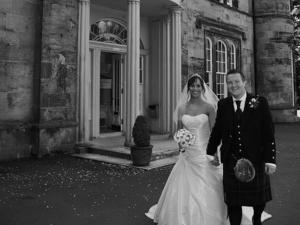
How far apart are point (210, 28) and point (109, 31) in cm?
565

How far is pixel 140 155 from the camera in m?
7.86

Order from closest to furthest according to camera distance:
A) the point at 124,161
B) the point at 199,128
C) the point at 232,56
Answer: the point at 199,128, the point at 124,161, the point at 232,56

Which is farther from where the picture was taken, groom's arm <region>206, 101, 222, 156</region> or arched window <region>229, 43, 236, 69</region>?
arched window <region>229, 43, 236, 69</region>

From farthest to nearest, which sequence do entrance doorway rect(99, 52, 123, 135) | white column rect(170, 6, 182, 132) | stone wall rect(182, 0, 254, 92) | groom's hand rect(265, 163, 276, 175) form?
stone wall rect(182, 0, 254, 92)
entrance doorway rect(99, 52, 123, 135)
white column rect(170, 6, 182, 132)
groom's hand rect(265, 163, 276, 175)

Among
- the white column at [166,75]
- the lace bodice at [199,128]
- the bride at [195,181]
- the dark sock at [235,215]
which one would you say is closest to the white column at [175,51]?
the white column at [166,75]

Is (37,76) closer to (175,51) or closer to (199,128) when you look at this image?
(175,51)

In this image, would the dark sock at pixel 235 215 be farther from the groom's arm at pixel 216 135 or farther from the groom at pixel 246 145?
the groom's arm at pixel 216 135

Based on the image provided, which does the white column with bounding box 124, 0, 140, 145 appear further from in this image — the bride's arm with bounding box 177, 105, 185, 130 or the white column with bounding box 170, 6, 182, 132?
the bride's arm with bounding box 177, 105, 185, 130

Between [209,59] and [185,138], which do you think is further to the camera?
[209,59]

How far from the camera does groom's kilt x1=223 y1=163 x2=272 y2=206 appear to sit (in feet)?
11.2

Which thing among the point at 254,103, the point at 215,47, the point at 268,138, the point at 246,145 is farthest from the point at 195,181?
the point at 215,47

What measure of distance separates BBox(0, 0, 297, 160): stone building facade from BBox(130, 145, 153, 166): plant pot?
144 cm

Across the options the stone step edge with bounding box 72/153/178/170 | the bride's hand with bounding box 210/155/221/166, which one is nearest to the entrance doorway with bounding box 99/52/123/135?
the stone step edge with bounding box 72/153/178/170

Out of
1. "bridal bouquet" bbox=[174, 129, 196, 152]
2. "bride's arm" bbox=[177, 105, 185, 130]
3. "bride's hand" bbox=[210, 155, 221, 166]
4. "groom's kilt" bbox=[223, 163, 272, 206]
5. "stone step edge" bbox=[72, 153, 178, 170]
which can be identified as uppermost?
"bride's arm" bbox=[177, 105, 185, 130]
